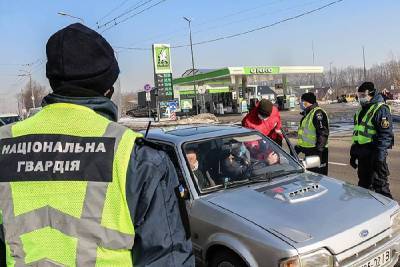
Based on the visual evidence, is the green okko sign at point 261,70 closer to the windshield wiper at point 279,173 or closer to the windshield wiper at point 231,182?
the windshield wiper at point 279,173

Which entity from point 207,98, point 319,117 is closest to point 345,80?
point 207,98

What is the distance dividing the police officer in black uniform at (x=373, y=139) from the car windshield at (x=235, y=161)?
180cm

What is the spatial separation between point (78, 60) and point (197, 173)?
3016mm

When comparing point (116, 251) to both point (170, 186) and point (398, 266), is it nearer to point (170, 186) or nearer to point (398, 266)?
point (170, 186)

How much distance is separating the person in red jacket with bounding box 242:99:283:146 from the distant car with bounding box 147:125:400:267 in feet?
6.13

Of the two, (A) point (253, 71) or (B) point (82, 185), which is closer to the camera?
(B) point (82, 185)

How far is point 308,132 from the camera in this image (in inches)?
280

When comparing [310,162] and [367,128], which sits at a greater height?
[367,128]

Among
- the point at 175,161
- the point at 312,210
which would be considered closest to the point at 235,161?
the point at 175,161

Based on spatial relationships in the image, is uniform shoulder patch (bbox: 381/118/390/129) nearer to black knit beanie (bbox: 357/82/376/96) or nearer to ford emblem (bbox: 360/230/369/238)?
black knit beanie (bbox: 357/82/376/96)

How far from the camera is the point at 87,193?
5.06 feet

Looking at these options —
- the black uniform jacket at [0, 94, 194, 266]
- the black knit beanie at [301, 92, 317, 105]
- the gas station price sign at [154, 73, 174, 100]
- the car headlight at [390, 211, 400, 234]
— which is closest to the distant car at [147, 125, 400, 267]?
the car headlight at [390, 211, 400, 234]

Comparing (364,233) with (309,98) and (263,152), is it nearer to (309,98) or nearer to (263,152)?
(263,152)

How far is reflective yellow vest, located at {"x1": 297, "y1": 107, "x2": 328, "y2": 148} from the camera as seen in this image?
7.04 meters
